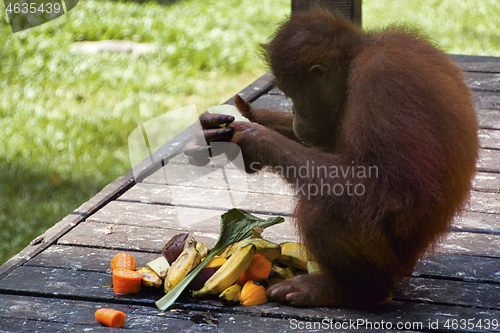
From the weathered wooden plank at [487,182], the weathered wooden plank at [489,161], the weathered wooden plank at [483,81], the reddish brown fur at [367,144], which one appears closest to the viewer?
the reddish brown fur at [367,144]

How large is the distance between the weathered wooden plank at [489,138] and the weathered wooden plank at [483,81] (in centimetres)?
85

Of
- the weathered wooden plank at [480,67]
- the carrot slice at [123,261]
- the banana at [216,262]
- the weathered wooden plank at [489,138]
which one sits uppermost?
the weathered wooden plank at [480,67]

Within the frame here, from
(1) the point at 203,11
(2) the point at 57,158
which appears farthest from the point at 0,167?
(1) the point at 203,11

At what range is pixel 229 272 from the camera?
2168 millimetres

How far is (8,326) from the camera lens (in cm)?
199

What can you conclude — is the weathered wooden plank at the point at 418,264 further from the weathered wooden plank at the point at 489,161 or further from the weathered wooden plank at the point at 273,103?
the weathered wooden plank at the point at 273,103

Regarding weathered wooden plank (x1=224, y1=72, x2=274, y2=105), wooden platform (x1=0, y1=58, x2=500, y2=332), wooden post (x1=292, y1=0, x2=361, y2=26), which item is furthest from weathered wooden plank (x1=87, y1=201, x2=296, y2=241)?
weathered wooden plank (x1=224, y1=72, x2=274, y2=105)

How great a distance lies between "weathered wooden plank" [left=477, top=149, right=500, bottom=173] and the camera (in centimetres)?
342

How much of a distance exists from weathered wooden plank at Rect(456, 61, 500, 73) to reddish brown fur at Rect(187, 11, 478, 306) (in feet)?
10.3

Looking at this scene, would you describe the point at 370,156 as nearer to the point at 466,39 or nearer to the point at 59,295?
the point at 59,295

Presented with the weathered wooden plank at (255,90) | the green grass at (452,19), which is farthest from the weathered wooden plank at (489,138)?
the green grass at (452,19)

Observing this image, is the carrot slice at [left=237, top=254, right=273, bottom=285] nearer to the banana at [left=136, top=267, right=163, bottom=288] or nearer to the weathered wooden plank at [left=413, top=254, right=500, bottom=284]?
the banana at [left=136, top=267, right=163, bottom=288]

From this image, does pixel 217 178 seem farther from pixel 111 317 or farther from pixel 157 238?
pixel 111 317

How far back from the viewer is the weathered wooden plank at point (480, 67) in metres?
5.12
